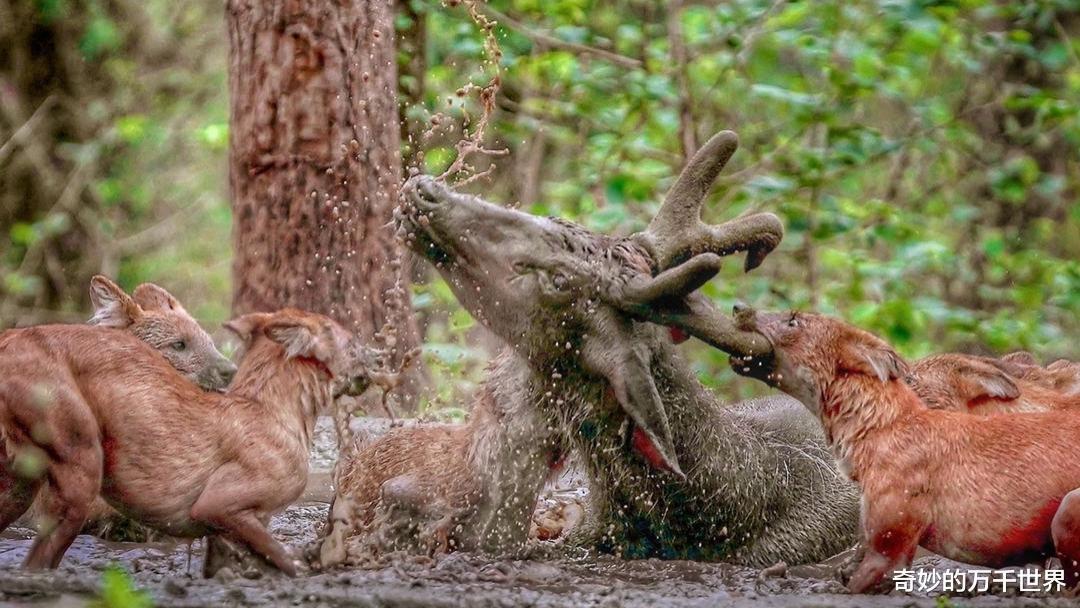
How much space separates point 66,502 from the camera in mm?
5410

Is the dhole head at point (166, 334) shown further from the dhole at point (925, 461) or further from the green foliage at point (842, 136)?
the green foliage at point (842, 136)

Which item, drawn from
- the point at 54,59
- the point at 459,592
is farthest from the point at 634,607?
the point at 54,59

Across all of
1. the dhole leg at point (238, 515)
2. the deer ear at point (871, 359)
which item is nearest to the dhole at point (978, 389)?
the deer ear at point (871, 359)

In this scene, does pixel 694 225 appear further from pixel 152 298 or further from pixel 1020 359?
Result: pixel 152 298

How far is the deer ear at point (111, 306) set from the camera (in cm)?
699

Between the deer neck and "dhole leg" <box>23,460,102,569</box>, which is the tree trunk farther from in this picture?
"dhole leg" <box>23,460,102,569</box>

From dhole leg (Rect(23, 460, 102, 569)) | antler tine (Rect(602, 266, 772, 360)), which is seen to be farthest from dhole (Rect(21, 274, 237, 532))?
antler tine (Rect(602, 266, 772, 360))

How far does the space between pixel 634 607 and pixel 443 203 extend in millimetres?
1992

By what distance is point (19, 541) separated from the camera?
6.92 meters

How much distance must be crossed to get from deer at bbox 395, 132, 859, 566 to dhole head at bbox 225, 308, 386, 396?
20.2 inches

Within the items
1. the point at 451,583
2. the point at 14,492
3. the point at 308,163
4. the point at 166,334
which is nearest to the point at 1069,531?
the point at 451,583

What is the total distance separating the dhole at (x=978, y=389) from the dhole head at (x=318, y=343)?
97.9 inches

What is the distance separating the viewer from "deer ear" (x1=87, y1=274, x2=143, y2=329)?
275 inches

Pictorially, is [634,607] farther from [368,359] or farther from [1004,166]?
[1004,166]
